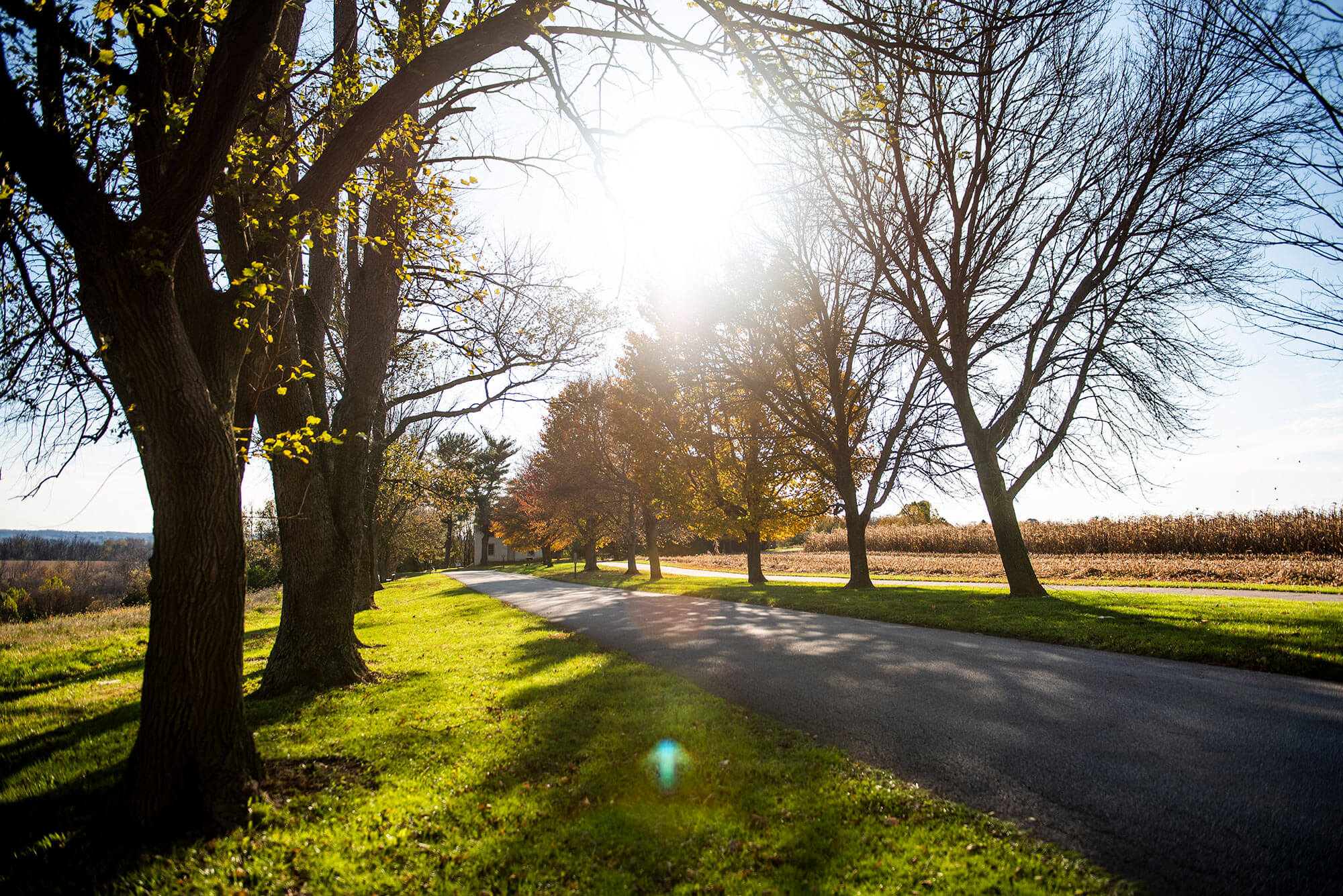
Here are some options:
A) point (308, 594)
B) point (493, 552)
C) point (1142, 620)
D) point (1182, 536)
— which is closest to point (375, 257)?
point (308, 594)

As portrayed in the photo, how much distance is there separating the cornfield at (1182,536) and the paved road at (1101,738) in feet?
56.3

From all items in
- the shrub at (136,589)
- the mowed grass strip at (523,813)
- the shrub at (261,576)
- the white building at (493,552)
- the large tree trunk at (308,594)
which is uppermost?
the large tree trunk at (308,594)

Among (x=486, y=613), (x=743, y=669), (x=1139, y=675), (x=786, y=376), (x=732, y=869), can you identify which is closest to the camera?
(x=732, y=869)

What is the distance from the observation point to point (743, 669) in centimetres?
730

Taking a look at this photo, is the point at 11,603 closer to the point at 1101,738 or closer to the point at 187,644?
the point at 187,644

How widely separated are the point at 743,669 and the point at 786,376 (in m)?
12.0

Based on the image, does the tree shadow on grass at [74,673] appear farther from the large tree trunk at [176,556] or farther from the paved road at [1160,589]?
the paved road at [1160,589]

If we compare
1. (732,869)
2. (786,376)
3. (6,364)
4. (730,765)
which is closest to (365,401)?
(6,364)

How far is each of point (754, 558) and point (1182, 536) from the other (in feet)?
49.2

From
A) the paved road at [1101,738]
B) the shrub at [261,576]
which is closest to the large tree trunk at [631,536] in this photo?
the paved road at [1101,738]

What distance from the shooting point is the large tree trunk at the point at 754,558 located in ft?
63.9

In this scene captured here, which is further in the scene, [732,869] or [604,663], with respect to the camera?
[604,663]

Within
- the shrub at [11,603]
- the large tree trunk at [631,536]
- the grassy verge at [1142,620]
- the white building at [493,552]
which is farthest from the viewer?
the white building at [493,552]

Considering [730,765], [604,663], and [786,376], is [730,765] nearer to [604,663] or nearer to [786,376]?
[604,663]
